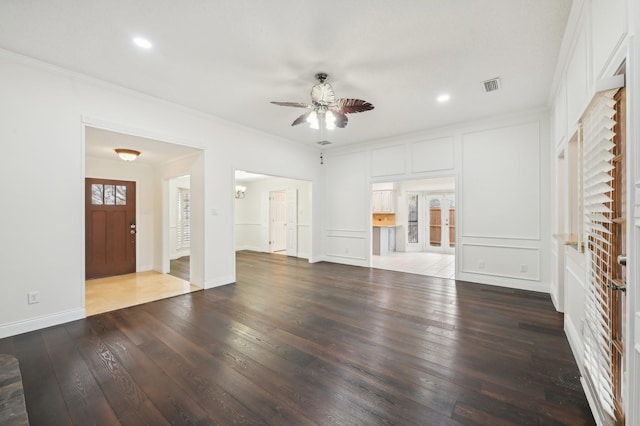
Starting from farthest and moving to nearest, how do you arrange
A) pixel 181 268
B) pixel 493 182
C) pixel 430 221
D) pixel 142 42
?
pixel 430 221 → pixel 181 268 → pixel 493 182 → pixel 142 42

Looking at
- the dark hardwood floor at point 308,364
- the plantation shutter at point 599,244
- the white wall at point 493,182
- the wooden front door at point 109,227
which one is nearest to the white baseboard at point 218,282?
the dark hardwood floor at point 308,364

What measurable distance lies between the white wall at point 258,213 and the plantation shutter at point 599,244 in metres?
6.56

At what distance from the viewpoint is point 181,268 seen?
6215mm

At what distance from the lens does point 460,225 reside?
5.04 metres

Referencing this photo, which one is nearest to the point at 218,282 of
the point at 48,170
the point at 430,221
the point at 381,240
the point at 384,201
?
the point at 48,170

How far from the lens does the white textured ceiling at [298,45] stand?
2.21 metres

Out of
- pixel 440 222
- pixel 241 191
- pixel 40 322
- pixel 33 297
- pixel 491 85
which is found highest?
pixel 491 85

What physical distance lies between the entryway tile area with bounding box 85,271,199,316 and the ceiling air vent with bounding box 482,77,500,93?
531 cm

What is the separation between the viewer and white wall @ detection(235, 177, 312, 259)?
8.16m

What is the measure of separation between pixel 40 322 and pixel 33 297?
0.29m

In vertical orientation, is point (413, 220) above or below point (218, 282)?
above

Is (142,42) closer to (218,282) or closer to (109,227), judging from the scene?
(218,282)

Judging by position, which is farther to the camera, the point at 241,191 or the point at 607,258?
the point at 241,191

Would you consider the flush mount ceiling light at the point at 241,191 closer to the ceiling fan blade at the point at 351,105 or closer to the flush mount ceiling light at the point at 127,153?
the flush mount ceiling light at the point at 127,153
